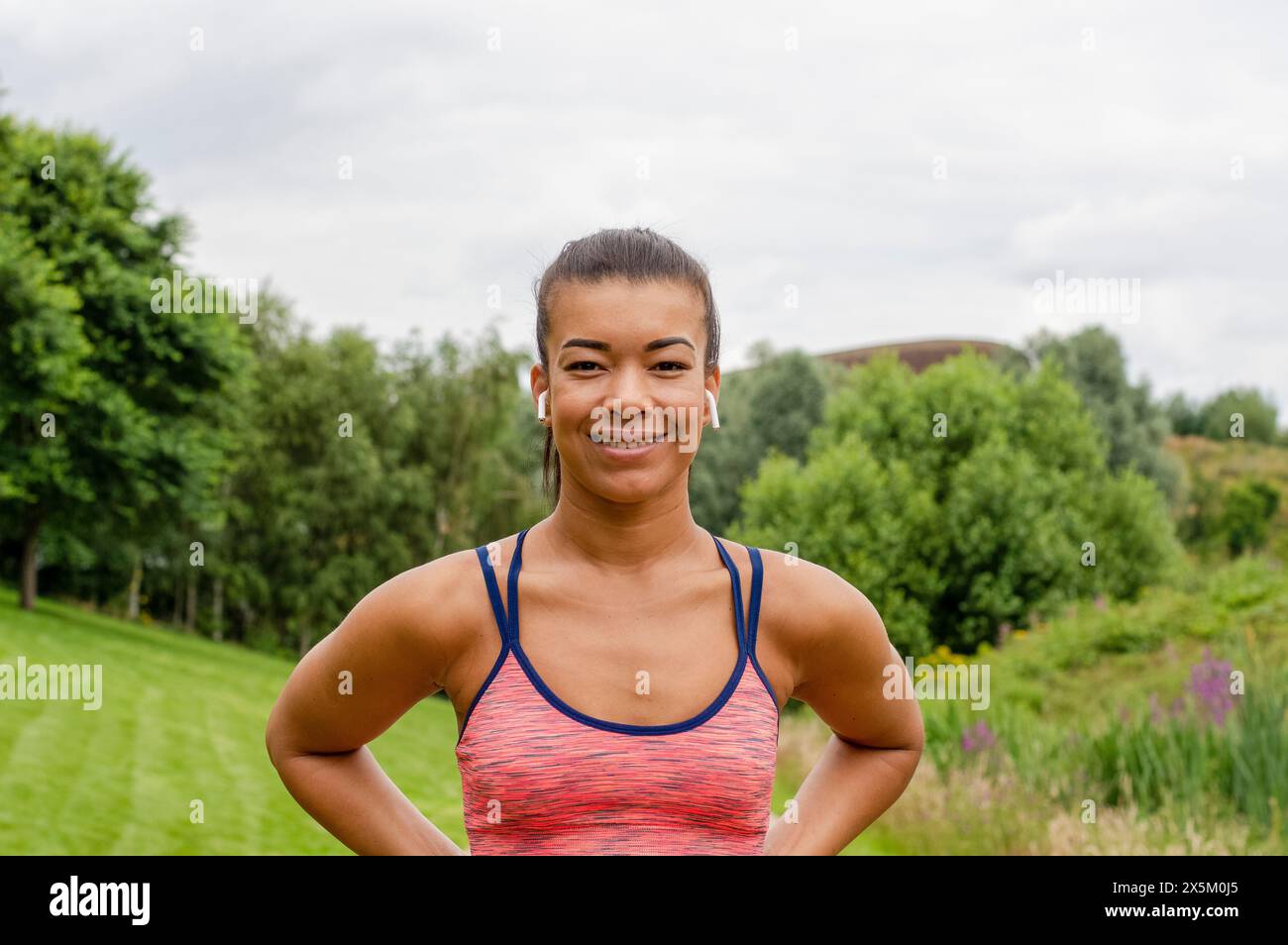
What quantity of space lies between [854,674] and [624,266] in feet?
2.65

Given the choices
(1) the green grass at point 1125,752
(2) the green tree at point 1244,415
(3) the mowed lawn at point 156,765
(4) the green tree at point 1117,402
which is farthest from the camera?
(2) the green tree at point 1244,415

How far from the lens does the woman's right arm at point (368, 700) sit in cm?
203

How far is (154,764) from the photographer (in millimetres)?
16188

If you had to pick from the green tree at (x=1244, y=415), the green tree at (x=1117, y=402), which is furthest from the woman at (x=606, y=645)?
the green tree at (x=1244, y=415)

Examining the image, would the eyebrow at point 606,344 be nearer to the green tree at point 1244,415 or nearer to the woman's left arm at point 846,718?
the woman's left arm at point 846,718

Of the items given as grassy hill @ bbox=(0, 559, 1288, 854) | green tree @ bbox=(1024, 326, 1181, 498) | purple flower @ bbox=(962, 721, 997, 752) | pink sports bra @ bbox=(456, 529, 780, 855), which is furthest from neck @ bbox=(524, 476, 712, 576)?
green tree @ bbox=(1024, 326, 1181, 498)

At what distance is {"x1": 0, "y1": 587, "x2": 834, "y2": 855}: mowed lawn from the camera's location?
12.1 meters

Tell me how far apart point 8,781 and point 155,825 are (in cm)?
169

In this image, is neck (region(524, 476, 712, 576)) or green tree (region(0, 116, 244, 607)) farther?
green tree (region(0, 116, 244, 607))

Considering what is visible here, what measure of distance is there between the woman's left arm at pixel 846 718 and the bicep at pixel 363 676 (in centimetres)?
64

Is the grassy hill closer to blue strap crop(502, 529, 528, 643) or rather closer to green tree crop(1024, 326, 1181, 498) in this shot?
blue strap crop(502, 529, 528, 643)

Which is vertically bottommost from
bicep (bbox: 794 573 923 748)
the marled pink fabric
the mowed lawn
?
the mowed lawn

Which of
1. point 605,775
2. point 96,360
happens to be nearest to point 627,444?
point 605,775

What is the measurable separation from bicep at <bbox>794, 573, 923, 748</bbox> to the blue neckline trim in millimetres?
143
